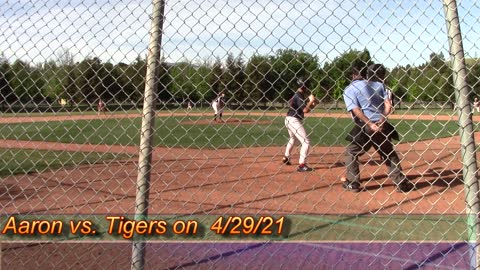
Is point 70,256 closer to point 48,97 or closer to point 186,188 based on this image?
point 48,97

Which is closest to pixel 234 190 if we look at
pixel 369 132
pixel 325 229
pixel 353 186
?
pixel 353 186

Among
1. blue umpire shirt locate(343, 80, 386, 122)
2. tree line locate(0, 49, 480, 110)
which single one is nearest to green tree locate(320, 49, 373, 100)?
tree line locate(0, 49, 480, 110)

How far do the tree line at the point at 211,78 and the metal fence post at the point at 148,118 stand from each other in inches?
2.9

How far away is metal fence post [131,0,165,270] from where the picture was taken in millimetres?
2938

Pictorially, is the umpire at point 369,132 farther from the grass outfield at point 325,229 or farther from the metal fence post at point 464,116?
the metal fence post at point 464,116

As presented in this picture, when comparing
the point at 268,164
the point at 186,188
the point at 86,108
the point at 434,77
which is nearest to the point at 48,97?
the point at 86,108

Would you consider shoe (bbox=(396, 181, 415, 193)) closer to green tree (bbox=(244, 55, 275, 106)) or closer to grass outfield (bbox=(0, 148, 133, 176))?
green tree (bbox=(244, 55, 275, 106))

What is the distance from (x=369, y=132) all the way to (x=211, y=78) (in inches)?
111

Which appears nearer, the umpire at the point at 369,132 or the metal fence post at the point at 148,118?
the metal fence post at the point at 148,118

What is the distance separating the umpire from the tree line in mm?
Result: 715

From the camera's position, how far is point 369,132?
5484 mm

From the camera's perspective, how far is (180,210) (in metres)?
6.32

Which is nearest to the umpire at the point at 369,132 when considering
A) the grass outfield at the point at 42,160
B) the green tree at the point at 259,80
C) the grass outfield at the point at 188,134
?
the grass outfield at the point at 188,134

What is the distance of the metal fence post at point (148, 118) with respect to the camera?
2938 millimetres
